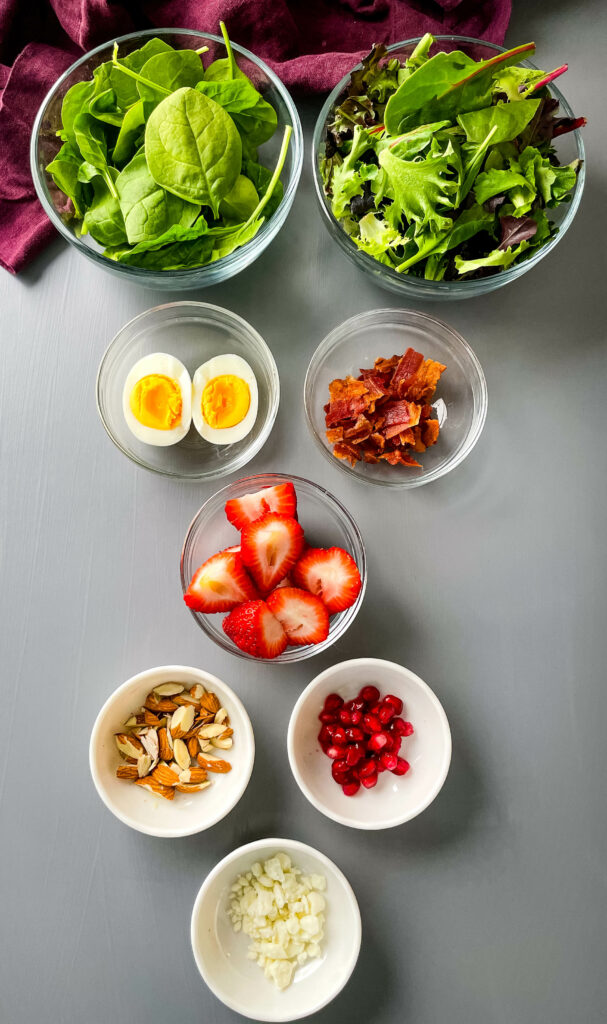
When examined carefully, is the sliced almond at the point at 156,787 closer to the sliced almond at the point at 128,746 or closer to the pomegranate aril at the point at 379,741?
the sliced almond at the point at 128,746

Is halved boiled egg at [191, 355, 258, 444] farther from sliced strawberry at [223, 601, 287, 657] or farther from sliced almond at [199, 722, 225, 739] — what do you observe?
sliced almond at [199, 722, 225, 739]

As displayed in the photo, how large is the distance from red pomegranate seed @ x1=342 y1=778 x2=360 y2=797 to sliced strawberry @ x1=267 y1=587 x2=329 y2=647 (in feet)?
0.95

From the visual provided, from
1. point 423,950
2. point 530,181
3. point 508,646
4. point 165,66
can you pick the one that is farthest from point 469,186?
point 423,950

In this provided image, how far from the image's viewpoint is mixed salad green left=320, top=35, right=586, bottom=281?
3.65 ft

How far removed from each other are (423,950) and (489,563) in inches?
30.4

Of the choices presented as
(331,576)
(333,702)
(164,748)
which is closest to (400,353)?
(331,576)

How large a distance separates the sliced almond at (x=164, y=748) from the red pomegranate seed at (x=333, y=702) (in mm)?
311

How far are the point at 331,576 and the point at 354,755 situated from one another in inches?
13.4

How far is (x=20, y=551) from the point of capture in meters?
1.42

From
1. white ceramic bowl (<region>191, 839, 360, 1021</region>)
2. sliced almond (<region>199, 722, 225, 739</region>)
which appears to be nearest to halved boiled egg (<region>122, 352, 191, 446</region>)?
sliced almond (<region>199, 722, 225, 739</region>)

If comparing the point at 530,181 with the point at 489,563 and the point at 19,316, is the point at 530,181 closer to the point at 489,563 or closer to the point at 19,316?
the point at 489,563

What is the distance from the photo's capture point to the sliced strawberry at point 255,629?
1.26 meters

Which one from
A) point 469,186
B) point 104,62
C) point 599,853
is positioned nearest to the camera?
point 469,186

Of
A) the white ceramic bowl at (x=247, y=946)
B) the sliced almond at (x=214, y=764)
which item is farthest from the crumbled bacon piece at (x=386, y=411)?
the white ceramic bowl at (x=247, y=946)
